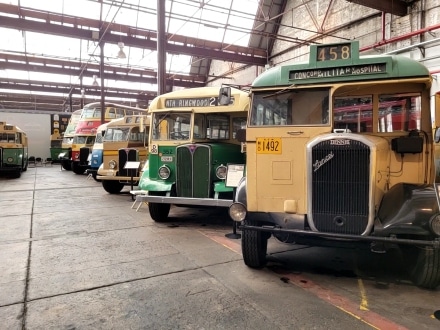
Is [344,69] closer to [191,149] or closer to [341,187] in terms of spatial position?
[341,187]

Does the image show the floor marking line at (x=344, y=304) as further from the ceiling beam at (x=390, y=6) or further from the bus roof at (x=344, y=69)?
the ceiling beam at (x=390, y=6)

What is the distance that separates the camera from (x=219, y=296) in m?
3.38

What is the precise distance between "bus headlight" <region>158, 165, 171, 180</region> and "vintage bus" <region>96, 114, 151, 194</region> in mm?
3760

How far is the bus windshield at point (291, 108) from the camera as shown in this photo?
3869mm

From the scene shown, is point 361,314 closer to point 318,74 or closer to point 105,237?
point 318,74

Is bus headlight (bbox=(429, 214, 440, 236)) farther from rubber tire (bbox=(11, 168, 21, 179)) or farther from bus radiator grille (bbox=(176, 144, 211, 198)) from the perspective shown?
rubber tire (bbox=(11, 168, 21, 179))

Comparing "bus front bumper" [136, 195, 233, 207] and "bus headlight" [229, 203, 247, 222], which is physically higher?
"bus headlight" [229, 203, 247, 222]

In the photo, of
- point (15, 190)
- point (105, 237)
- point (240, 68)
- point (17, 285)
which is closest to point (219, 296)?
point (17, 285)

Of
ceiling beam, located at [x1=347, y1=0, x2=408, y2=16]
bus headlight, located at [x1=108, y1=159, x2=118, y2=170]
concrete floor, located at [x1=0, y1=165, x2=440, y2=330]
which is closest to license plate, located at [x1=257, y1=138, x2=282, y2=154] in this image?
concrete floor, located at [x1=0, y1=165, x2=440, y2=330]

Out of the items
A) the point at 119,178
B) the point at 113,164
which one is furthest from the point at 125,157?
the point at 119,178

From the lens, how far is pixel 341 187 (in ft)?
11.5

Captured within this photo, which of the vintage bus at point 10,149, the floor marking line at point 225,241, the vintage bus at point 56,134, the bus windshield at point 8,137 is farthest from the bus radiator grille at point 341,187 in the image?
the vintage bus at point 56,134

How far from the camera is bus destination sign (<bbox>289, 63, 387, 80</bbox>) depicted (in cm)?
368

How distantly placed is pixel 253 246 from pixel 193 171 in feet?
8.74
